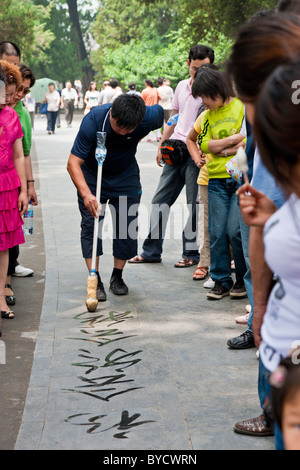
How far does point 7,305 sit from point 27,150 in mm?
1276

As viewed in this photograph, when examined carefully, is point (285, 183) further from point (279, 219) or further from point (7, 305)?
point (7, 305)

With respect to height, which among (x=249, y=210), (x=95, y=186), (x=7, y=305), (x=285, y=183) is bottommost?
(x=7, y=305)

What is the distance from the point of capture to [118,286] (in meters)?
6.26

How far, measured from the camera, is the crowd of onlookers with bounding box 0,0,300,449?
1848mm

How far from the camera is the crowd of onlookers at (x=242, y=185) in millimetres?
1848

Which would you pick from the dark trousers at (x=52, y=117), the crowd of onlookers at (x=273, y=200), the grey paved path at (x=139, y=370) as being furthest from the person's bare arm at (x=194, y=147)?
the dark trousers at (x=52, y=117)

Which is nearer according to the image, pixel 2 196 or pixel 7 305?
pixel 2 196

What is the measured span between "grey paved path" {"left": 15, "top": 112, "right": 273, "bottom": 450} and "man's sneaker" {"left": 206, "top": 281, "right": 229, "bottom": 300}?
7 cm

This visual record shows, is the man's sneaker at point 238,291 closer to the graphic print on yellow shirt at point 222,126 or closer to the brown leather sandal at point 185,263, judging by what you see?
the graphic print on yellow shirt at point 222,126

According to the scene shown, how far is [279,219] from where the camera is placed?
1.96 metres

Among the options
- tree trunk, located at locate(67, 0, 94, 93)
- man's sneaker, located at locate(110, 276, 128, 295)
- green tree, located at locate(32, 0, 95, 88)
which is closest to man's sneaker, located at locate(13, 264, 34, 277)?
man's sneaker, located at locate(110, 276, 128, 295)
